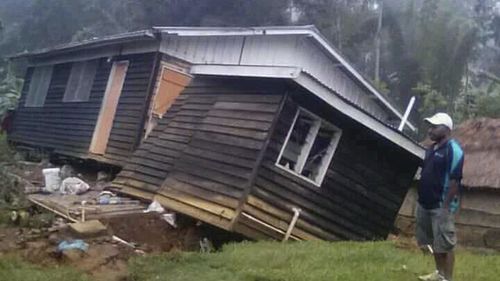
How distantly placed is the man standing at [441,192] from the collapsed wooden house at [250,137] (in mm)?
3246

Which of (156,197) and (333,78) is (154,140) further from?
(333,78)

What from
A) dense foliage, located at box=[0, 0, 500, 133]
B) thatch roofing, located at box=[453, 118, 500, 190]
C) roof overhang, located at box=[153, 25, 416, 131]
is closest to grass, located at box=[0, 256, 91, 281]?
roof overhang, located at box=[153, 25, 416, 131]

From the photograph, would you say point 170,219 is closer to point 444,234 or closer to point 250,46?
point 444,234

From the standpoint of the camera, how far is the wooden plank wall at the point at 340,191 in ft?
29.9

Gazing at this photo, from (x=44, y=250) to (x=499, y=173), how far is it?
9.59 m

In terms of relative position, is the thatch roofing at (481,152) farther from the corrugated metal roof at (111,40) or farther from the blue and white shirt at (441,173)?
the corrugated metal roof at (111,40)

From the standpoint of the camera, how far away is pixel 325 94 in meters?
9.17

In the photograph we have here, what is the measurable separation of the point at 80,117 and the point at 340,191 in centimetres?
824

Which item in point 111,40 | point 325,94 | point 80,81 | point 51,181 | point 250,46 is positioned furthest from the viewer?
point 80,81

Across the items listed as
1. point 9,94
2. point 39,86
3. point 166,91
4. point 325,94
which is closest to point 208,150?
point 325,94

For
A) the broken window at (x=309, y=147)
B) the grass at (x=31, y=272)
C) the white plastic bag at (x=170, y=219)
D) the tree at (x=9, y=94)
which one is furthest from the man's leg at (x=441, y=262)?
the tree at (x=9, y=94)

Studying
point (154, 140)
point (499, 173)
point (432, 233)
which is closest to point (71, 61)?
point (154, 140)

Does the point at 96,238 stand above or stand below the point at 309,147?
below

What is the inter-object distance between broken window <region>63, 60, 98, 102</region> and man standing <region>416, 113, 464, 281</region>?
1136cm
